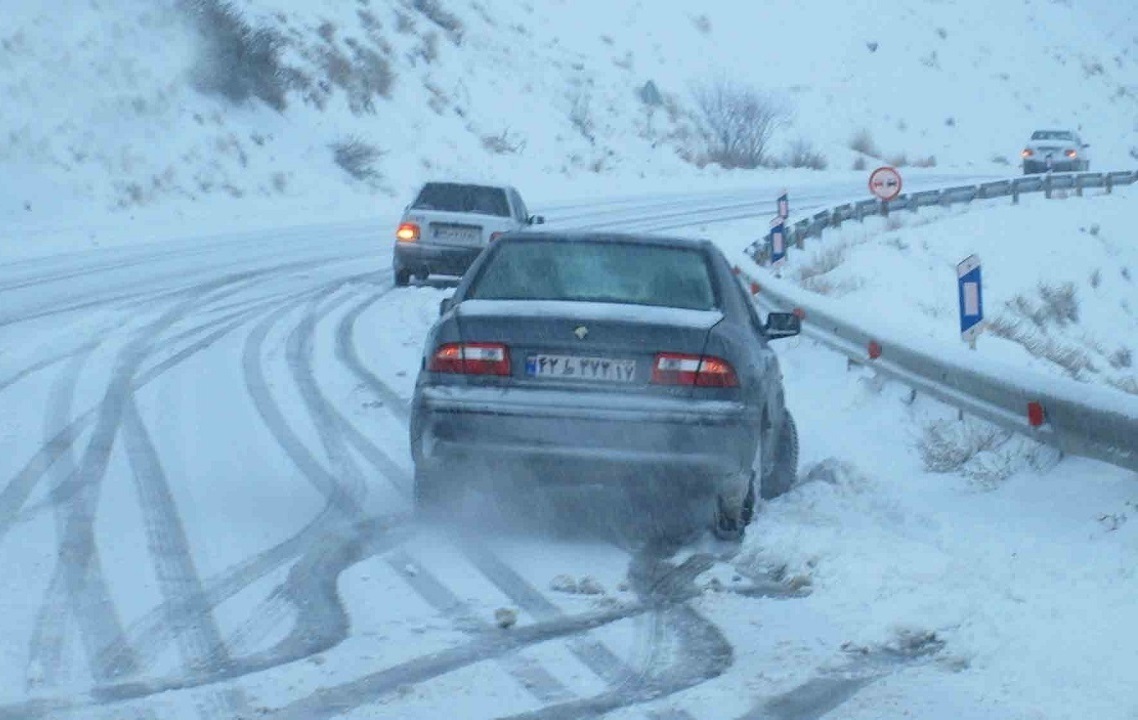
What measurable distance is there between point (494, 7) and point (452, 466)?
5610cm

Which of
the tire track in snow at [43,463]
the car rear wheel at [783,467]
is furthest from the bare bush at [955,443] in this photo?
the tire track in snow at [43,463]

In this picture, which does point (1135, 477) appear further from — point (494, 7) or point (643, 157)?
point (494, 7)

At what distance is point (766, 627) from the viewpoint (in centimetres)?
694

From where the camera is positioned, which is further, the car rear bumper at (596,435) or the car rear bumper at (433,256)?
Answer: the car rear bumper at (433,256)

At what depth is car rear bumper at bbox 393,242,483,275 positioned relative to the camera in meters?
21.9

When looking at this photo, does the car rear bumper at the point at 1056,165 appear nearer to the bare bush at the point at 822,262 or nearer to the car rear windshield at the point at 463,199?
the bare bush at the point at 822,262

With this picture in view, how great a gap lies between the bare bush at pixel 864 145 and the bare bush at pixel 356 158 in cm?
3193

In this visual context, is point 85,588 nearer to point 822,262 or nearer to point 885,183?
point 822,262

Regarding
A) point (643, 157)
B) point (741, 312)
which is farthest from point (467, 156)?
point (741, 312)

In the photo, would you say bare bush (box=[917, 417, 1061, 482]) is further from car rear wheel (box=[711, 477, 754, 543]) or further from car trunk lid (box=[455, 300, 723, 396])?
car trunk lid (box=[455, 300, 723, 396])

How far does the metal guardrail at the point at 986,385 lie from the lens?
8.86 metres

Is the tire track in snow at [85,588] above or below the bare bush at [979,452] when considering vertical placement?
above

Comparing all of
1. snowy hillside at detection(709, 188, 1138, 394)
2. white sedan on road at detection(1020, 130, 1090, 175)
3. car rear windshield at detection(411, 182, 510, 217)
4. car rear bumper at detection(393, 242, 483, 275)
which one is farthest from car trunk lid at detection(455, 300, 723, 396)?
white sedan on road at detection(1020, 130, 1090, 175)

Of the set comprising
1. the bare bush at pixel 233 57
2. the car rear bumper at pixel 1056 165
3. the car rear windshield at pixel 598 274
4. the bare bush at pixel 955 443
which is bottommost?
the car rear bumper at pixel 1056 165
